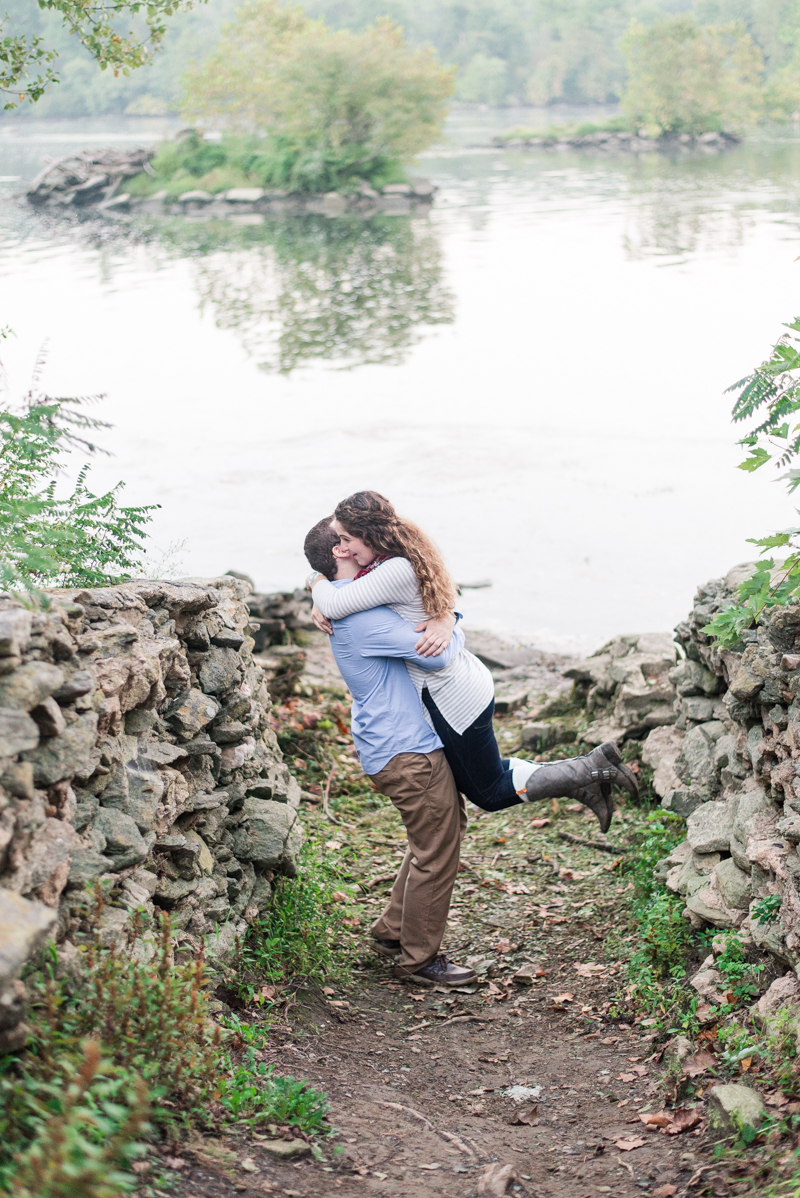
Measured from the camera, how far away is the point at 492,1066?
374cm

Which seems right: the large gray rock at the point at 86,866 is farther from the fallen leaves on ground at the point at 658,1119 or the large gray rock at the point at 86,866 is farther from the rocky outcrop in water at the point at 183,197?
the rocky outcrop in water at the point at 183,197

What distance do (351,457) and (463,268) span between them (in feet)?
49.0

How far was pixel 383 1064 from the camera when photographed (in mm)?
3662

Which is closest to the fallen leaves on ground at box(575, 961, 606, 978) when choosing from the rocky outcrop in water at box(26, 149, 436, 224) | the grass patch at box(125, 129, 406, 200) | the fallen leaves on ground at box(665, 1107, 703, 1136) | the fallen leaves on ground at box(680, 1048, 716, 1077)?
the fallen leaves on ground at box(680, 1048, 716, 1077)

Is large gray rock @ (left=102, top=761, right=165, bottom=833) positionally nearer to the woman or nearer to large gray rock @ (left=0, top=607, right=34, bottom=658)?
large gray rock @ (left=0, top=607, right=34, bottom=658)

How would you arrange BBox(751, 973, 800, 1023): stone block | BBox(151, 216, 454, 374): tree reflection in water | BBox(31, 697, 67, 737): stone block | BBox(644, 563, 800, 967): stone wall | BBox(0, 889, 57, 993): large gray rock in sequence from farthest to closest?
BBox(151, 216, 454, 374): tree reflection in water < BBox(644, 563, 800, 967): stone wall < BBox(751, 973, 800, 1023): stone block < BBox(31, 697, 67, 737): stone block < BBox(0, 889, 57, 993): large gray rock

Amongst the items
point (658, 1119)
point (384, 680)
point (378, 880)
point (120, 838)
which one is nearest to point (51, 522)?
point (384, 680)

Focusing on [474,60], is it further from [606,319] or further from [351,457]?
[351,457]

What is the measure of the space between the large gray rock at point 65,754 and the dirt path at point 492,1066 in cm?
106

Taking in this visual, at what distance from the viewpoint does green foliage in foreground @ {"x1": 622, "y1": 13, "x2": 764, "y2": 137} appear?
5834cm

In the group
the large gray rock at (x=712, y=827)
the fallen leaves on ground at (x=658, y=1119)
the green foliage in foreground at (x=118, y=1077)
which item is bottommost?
the fallen leaves on ground at (x=658, y=1119)

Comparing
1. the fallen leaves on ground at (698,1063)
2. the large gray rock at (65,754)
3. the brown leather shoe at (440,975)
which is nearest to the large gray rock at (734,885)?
the fallen leaves on ground at (698,1063)

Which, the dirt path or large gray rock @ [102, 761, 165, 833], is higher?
large gray rock @ [102, 761, 165, 833]

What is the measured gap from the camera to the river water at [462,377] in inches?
458
